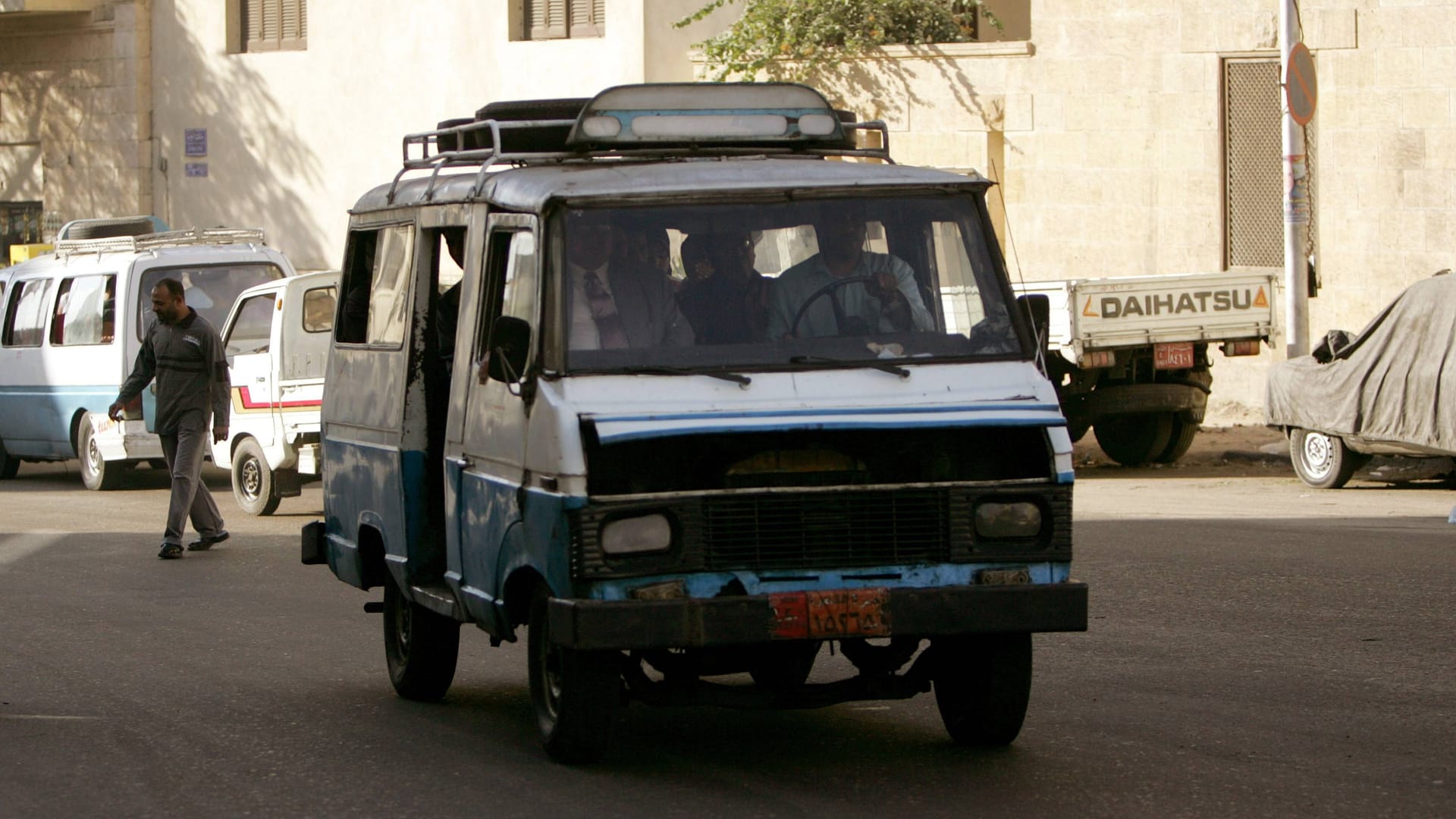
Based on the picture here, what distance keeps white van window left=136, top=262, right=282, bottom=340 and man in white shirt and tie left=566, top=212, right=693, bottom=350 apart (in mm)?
12693

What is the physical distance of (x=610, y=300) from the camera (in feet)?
22.9

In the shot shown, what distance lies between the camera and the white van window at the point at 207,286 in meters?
19.1

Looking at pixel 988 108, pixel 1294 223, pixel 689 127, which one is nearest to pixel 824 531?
pixel 689 127

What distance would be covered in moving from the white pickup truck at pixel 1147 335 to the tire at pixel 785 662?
1118 cm

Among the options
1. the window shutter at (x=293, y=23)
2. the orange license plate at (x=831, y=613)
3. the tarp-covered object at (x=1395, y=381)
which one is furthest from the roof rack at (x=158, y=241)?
the orange license plate at (x=831, y=613)

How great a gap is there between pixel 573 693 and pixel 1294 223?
571 inches

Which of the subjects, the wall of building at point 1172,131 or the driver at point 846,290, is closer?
the driver at point 846,290

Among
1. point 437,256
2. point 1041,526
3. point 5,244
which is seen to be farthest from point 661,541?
point 5,244

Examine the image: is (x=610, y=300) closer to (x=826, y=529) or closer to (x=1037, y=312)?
(x=826, y=529)

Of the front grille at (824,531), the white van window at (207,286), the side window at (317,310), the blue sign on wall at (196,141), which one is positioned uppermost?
the blue sign on wall at (196,141)

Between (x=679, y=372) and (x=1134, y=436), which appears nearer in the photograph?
(x=679, y=372)

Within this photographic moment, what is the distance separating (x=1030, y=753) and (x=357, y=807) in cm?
220

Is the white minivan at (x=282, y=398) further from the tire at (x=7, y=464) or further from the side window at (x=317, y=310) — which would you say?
the tire at (x=7, y=464)

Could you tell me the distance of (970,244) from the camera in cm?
722
